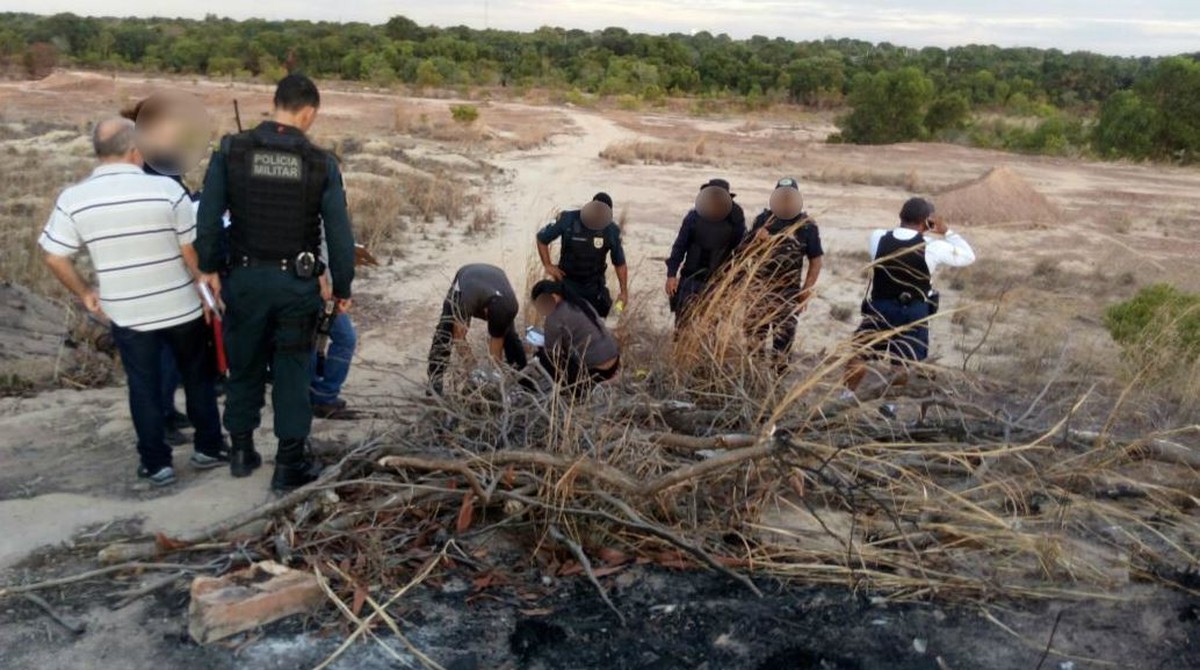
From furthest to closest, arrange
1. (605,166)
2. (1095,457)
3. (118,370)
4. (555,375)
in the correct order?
(605,166) < (118,370) < (555,375) < (1095,457)

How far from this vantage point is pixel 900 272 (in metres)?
5.27

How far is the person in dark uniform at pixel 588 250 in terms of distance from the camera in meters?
5.73

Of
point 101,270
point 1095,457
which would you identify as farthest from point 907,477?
point 101,270

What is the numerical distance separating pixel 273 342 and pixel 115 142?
97cm

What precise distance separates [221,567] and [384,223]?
23.9 feet

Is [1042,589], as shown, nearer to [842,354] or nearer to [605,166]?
[842,354]

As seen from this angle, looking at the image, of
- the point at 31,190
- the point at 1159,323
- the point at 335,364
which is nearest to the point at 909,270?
the point at 1159,323

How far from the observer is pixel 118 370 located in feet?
19.6

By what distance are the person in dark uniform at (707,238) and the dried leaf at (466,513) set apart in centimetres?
220

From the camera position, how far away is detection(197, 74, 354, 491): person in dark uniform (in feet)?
12.6

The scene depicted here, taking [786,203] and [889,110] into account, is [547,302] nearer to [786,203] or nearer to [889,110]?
[786,203]

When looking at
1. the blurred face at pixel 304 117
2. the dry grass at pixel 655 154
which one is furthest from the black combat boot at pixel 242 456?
the dry grass at pixel 655 154

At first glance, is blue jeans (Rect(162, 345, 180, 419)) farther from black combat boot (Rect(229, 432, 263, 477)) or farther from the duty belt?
the duty belt

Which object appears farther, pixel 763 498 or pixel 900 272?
pixel 900 272
